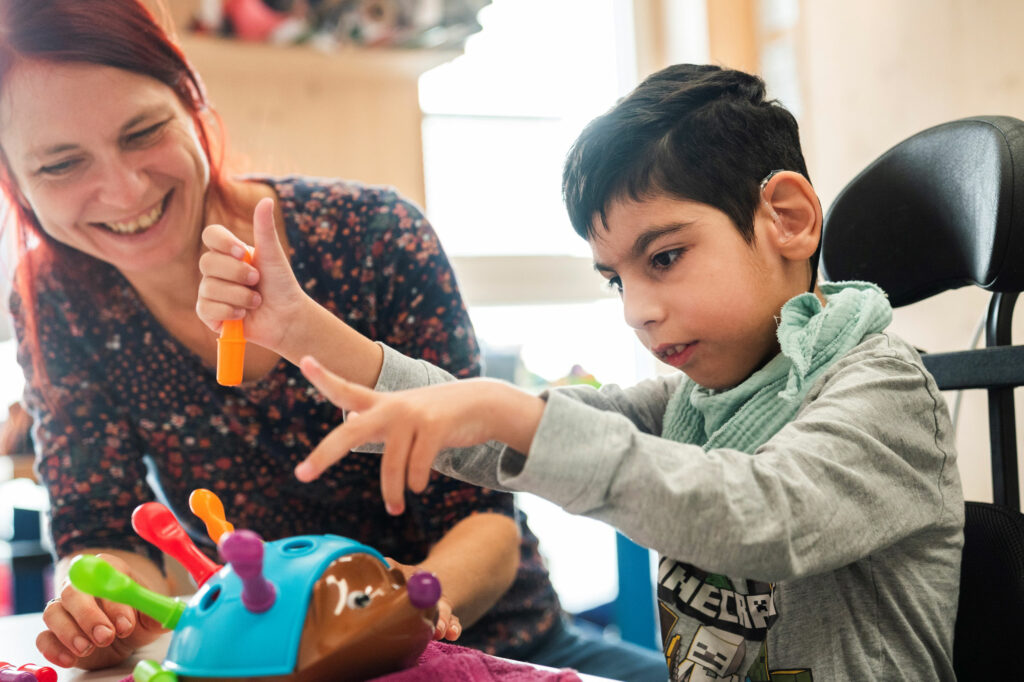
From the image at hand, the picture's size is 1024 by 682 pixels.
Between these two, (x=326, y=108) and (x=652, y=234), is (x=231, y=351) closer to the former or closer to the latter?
(x=652, y=234)

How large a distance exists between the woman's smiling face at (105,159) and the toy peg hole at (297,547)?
24.3 inches

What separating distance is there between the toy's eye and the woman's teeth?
A: 70cm

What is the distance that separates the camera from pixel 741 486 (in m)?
0.53

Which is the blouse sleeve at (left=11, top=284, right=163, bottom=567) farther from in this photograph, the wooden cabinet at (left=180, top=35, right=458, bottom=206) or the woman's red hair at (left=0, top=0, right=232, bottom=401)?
the wooden cabinet at (left=180, top=35, right=458, bottom=206)

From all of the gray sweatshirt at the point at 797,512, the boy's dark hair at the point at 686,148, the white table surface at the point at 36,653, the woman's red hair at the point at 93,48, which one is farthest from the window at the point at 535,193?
the gray sweatshirt at the point at 797,512

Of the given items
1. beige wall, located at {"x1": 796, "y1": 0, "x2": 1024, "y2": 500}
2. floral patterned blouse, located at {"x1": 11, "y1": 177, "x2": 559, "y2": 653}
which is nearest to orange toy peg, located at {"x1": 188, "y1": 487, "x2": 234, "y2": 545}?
floral patterned blouse, located at {"x1": 11, "y1": 177, "x2": 559, "y2": 653}

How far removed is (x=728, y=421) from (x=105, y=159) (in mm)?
729

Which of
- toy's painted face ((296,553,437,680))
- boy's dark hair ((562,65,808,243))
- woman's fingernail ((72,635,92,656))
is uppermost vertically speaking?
boy's dark hair ((562,65,808,243))

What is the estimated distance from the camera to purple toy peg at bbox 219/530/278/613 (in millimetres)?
478

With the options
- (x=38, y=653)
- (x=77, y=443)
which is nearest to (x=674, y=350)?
(x=38, y=653)

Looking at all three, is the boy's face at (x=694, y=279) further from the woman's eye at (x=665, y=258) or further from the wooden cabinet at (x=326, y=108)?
the wooden cabinet at (x=326, y=108)

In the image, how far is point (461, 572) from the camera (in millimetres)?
948

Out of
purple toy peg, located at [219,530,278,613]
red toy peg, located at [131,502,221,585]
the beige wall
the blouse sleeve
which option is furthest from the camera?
the beige wall

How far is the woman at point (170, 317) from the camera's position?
1.00m
